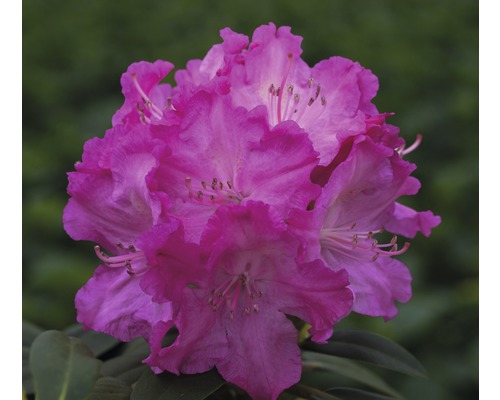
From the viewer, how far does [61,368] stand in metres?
0.83

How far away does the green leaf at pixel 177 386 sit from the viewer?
3.01 ft

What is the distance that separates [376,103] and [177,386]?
2.18 metres

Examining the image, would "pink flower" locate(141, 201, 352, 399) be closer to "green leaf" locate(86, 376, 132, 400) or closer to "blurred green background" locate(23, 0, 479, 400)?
"green leaf" locate(86, 376, 132, 400)

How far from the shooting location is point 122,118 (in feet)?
3.34

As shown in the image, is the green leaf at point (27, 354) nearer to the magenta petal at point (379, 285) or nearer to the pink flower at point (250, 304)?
the pink flower at point (250, 304)

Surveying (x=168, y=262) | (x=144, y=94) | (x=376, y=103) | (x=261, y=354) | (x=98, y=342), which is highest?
(x=144, y=94)

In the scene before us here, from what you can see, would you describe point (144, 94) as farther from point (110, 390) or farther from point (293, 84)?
point (110, 390)

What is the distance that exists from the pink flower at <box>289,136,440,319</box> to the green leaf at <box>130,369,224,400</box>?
0.59 ft

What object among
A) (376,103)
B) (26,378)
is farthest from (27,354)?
(376,103)

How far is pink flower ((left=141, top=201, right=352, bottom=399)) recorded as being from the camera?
86 cm

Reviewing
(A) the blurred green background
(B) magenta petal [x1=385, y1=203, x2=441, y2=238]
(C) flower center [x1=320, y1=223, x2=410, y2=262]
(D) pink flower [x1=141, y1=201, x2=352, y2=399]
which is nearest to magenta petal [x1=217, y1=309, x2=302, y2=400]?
(D) pink flower [x1=141, y1=201, x2=352, y2=399]

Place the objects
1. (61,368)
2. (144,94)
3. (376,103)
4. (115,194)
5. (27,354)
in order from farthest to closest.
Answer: (376,103) < (27,354) < (144,94) < (115,194) < (61,368)

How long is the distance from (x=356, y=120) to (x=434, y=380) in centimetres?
124

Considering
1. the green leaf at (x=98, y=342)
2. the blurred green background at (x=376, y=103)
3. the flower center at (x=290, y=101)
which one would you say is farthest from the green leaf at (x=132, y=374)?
the blurred green background at (x=376, y=103)
